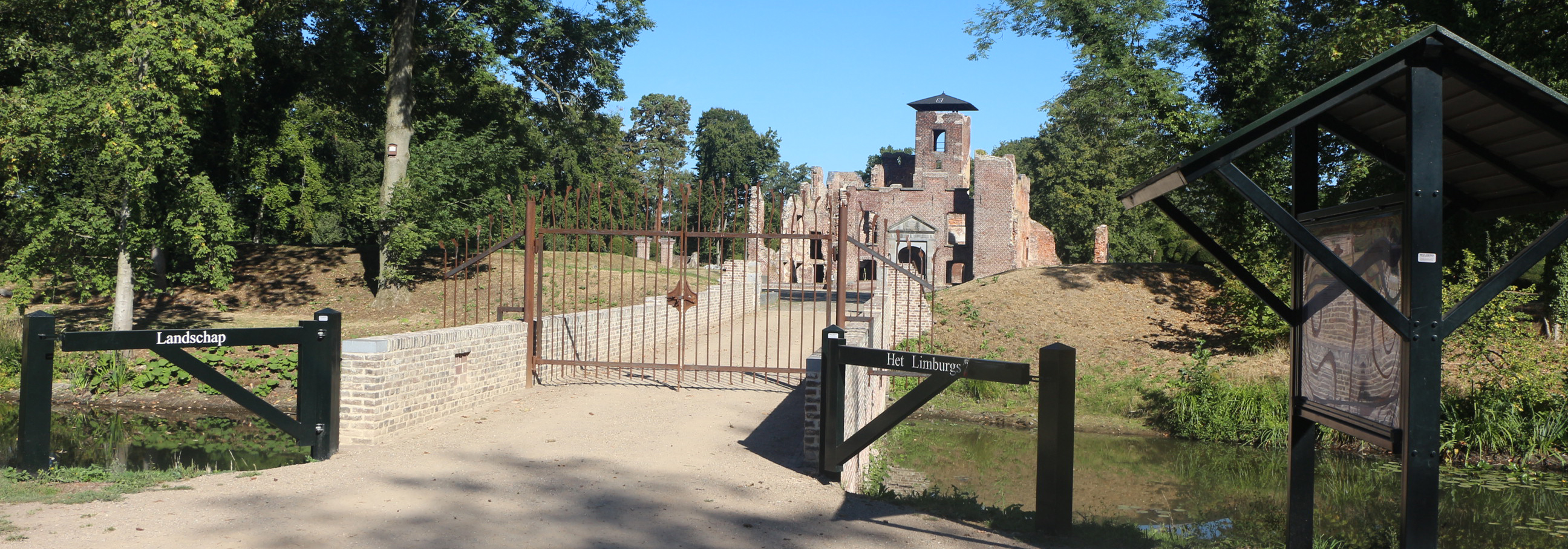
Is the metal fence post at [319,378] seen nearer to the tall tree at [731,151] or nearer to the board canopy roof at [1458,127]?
the board canopy roof at [1458,127]

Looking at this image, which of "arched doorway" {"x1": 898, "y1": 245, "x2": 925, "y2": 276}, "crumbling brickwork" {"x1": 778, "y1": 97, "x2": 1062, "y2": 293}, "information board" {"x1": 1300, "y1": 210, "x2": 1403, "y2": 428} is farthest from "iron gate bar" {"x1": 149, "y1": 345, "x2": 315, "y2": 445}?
"arched doorway" {"x1": 898, "y1": 245, "x2": 925, "y2": 276}

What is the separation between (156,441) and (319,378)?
464 cm

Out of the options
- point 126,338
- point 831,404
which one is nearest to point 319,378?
point 126,338

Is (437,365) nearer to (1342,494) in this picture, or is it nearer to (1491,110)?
(1491,110)

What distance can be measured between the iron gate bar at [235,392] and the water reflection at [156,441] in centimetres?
110

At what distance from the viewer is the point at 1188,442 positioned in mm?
12773

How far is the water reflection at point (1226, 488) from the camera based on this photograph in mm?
7957

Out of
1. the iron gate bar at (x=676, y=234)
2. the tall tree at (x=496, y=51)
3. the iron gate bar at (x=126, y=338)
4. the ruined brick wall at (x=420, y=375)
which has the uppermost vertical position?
the tall tree at (x=496, y=51)

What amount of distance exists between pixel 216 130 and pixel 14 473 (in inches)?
544

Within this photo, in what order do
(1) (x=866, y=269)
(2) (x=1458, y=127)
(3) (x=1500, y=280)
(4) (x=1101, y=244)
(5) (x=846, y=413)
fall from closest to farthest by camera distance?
(3) (x=1500, y=280), (2) (x=1458, y=127), (5) (x=846, y=413), (4) (x=1101, y=244), (1) (x=866, y=269)

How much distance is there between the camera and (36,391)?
258 inches

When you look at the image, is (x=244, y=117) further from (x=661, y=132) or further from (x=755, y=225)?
(x=661, y=132)

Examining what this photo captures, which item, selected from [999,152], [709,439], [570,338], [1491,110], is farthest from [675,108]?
[1491,110]

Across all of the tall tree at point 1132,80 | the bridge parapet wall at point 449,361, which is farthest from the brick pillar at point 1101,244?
the bridge parapet wall at point 449,361
